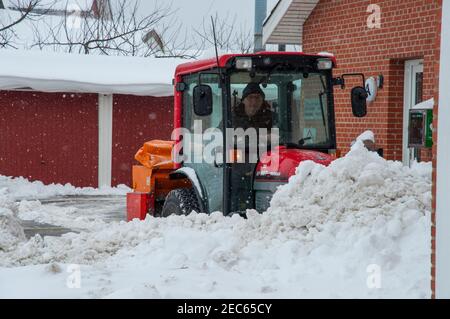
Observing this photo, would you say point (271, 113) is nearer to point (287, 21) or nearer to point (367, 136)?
point (367, 136)

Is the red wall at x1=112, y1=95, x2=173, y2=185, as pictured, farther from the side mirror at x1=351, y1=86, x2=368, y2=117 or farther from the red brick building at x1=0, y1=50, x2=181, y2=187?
the side mirror at x1=351, y1=86, x2=368, y2=117

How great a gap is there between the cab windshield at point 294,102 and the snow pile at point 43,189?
9741mm

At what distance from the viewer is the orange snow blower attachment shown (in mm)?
10633

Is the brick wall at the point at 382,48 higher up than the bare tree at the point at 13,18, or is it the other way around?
the bare tree at the point at 13,18

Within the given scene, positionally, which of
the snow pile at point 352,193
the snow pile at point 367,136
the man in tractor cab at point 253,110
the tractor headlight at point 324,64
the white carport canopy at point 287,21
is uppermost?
the white carport canopy at point 287,21

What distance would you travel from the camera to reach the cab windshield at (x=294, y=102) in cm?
863

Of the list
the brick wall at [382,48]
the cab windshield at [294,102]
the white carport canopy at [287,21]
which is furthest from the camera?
the white carport canopy at [287,21]

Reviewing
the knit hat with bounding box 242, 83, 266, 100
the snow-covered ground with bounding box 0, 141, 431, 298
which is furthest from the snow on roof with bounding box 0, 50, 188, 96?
the knit hat with bounding box 242, 83, 266, 100

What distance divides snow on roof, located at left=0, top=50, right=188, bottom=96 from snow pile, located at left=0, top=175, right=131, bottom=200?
202cm

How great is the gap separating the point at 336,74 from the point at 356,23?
A: 3.22ft

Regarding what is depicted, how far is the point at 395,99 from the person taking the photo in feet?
42.6

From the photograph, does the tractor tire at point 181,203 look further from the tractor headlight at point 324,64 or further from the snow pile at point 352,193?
the tractor headlight at point 324,64

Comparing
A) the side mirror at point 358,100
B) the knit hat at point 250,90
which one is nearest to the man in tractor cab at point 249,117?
the knit hat at point 250,90

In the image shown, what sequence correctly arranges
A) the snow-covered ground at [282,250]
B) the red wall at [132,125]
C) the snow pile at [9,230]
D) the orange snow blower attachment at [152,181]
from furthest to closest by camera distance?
the red wall at [132,125] < the orange snow blower attachment at [152,181] < the snow pile at [9,230] < the snow-covered ground at [282,250]
